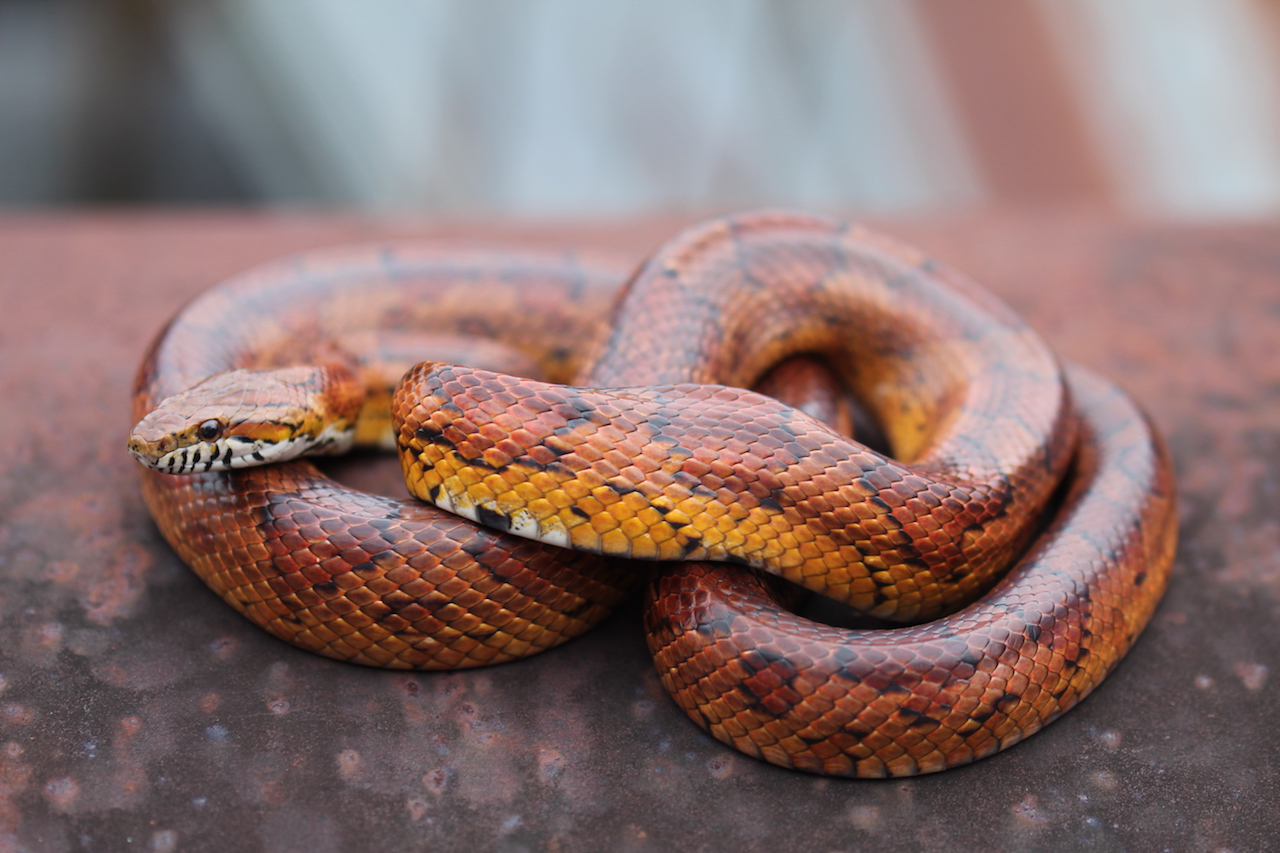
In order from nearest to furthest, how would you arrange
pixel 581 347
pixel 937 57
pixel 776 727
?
1. pixel 776 727
2. pixel 581 347
3. pixel 937 57

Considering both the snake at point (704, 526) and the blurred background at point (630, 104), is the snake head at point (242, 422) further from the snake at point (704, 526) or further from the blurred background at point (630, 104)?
the blurred background at point (630, 104)

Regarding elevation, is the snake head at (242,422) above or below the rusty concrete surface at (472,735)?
above

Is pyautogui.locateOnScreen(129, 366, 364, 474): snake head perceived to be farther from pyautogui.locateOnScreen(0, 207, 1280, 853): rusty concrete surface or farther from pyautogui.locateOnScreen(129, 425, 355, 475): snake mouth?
pyautogui.locateOnScreen(0, 207, 1280, 853): rusty concrete surface

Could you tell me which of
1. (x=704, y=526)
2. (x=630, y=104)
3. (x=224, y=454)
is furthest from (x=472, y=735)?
(x=630, y=104)

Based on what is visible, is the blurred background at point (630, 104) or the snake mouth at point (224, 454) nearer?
the snake mouth at point (224, 454)

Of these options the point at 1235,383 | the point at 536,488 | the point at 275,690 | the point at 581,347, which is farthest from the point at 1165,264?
the point at 275,690

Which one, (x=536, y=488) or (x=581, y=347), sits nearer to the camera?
(x=536, y=488)

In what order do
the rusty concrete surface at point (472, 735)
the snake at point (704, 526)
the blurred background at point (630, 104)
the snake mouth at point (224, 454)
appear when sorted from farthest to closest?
the blurred background at point (630, 104)
the snake mouth at point (224, 454)
the snake at point (704, 526)
the rusty concrete surface at point (472, 735)

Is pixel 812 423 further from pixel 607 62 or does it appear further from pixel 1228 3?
pixel 1228 3

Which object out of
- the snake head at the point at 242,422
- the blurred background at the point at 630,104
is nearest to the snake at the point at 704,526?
the snake head at the point at 242,422
